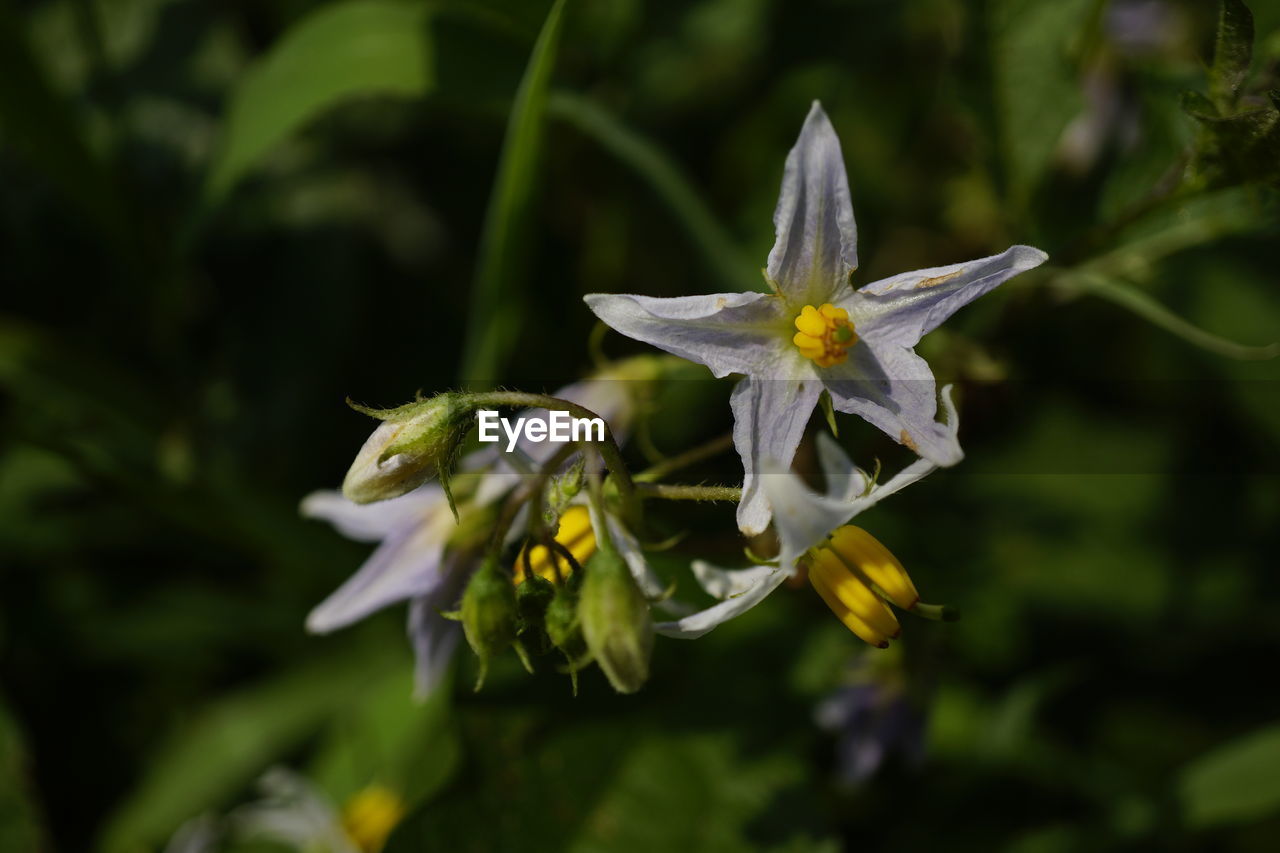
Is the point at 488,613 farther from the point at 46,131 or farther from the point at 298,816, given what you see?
the point at 46,131

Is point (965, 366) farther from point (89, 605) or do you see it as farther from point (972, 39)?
point (89, 605)

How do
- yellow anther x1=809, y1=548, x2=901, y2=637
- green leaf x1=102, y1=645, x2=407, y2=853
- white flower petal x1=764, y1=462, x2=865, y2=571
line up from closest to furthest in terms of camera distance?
white flower petal x1=764, y1=462, x2=865, y2=571, yellow anther x1=809, y1=548, x2=901, y2=637, green leaf x1=102, y1=645, x2=407, y2=853

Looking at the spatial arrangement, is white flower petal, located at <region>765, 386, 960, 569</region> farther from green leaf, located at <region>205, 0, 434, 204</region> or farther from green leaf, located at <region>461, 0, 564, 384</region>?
green leaf, located at <region>205, 0, 434, 204</region>

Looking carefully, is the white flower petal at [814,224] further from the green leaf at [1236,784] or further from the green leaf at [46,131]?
the green leaf at [46,131]

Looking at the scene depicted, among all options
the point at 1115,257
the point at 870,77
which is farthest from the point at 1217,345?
the point at 870,77

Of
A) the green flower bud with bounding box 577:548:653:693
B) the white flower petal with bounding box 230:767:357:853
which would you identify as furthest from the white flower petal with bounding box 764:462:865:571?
the white flower petal with bounding box 230:767:357:853

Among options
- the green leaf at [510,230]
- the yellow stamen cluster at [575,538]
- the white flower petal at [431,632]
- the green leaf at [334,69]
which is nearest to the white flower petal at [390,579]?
the white flower petal at [431,632]
